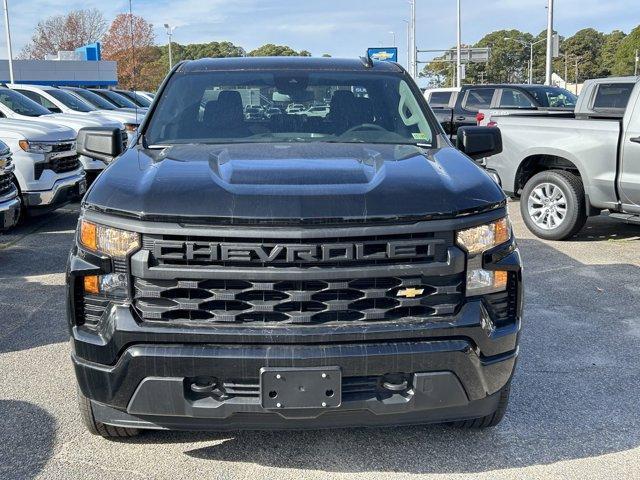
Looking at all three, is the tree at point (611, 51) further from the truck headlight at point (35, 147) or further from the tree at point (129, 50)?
the truck headlight at point (35, 147)

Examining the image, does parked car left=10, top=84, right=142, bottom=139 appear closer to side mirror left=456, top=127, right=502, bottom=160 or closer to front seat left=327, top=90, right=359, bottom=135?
front seat left=327, top=90, right=359, bottom=135

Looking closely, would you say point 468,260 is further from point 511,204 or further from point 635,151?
point 511,204

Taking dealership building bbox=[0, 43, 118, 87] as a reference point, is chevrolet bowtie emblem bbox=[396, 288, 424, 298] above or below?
below

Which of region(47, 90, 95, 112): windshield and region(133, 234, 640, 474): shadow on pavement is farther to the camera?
region(47, 90, 95, 112): windshield

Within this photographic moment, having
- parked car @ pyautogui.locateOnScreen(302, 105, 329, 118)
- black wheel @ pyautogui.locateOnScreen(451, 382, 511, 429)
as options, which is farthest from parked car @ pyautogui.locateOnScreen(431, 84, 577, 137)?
black wheel @ pyautogui.locateOnScreen(451, 382, 511, 429)

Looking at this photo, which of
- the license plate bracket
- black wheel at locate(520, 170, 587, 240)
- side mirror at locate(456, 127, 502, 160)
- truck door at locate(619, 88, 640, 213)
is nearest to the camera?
the license plate bracket

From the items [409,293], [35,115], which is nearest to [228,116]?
[409,293]

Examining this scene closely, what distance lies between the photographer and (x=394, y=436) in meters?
3.47

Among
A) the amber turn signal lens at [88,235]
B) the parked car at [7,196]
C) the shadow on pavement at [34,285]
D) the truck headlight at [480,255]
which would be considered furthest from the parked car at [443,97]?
the amber turn signal lens at [88,235]

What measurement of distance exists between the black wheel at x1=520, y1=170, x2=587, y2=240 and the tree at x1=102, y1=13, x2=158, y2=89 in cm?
5552

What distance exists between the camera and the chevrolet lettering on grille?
2.73 metres

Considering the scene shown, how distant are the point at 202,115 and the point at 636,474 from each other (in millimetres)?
2869

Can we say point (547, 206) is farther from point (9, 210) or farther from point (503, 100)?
point (503, 100)

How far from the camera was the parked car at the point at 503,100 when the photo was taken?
15641 mm
